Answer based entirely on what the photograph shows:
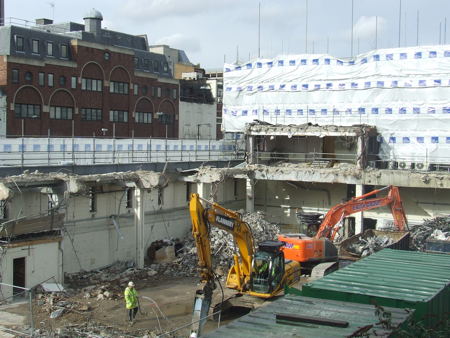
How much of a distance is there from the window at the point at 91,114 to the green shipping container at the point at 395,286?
138ft

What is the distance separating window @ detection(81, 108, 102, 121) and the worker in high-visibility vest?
36756 millimetres

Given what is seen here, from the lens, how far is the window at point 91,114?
55.4 m

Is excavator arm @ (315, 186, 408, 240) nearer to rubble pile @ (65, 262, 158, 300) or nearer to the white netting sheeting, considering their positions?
the white netting sheeting

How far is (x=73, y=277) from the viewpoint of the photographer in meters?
27.6

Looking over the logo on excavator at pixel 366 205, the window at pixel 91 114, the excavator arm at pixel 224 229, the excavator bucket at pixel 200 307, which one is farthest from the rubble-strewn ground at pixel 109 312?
the window at pixel 91 114

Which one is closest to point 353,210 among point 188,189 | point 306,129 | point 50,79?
point 306,129

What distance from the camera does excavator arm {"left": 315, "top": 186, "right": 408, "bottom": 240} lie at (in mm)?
28188

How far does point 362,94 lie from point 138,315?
24.9m

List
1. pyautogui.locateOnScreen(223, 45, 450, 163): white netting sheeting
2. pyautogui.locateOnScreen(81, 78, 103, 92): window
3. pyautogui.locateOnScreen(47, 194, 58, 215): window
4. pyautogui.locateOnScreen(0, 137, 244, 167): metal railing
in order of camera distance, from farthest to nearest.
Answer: pyautogui.locateOnScreen(81, 78, 103, 92): window < pyautogui.locateOnScreen(223, 45, 450, 163): white netting sheeting < pyautogui.locateOnScreen(0, 137, 244, 167): metal railing < pyautogui.locateOnScreen(47, 194, 58, 215): window

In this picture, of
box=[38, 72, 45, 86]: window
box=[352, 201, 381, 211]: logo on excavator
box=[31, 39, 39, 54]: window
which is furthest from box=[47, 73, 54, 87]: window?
box=[352, 201, 381, 211]: logo on excavator

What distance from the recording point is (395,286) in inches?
561

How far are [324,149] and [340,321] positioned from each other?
33.0 m

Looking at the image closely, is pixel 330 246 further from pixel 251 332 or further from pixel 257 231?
pixel 251 332

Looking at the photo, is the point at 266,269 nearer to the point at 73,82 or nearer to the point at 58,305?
the point at 58,305
